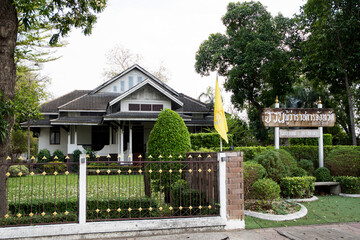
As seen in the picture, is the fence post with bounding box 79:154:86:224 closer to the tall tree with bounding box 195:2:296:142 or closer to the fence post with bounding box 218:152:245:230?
the fence post with bounding box 218:152:245:230

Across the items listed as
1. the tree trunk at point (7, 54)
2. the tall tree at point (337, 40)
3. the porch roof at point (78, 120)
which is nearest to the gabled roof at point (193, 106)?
the porch roof at point (78, 120)

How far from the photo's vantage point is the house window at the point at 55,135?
24.1 m


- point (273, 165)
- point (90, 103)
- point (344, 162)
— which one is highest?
point (90, 103)

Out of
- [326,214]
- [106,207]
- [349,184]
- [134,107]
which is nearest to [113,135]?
[134,107]

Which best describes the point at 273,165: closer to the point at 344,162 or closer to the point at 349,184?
the point at 349,184

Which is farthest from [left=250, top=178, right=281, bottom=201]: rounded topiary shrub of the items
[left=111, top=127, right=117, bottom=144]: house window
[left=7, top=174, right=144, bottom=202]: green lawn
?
[left=111, top=127, right=117, bottom=144]: house window

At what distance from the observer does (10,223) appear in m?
5.64

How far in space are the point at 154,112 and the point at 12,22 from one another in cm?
1392

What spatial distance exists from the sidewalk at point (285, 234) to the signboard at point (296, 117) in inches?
237

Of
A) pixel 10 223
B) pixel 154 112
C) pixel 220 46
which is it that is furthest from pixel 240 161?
pixel 220 46

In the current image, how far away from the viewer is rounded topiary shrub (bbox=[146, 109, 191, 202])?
8.14 meters

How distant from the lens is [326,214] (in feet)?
24.7

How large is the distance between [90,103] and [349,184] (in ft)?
61.9

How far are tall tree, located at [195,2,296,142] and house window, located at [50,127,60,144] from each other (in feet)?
48.8
